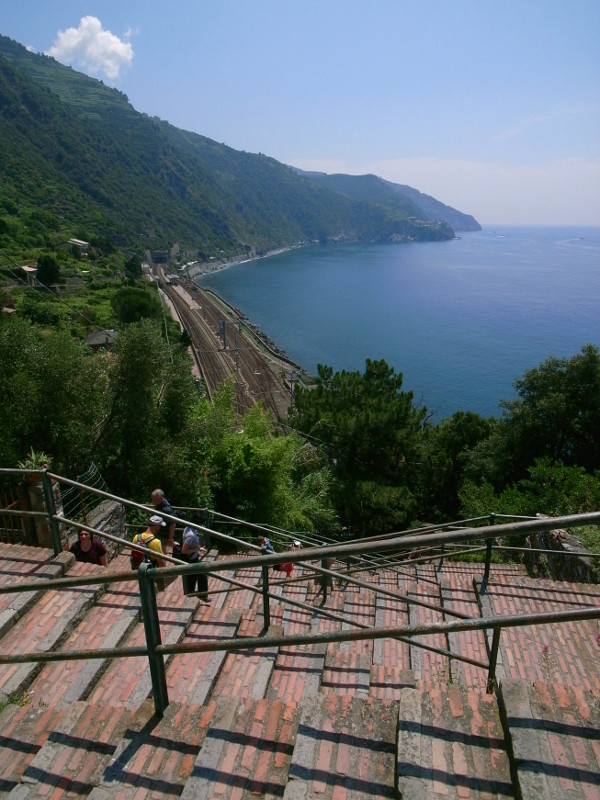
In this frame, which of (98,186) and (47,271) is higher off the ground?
(98,186)

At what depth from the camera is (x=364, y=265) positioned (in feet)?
484

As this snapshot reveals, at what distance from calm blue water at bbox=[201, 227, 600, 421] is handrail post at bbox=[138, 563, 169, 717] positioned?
147ft

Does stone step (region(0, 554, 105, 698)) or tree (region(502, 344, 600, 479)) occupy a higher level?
stone step (region(0, 554, 105, 698))

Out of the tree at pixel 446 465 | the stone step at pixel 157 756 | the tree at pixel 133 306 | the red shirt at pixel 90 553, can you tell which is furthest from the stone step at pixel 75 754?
the tree at pixel 133 306

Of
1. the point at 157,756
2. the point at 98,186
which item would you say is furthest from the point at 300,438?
the point at 98,186

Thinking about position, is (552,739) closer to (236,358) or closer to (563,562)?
(563,562)

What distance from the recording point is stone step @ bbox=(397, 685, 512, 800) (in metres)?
2.12

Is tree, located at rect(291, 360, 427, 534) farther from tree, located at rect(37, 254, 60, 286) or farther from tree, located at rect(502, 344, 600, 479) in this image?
tree, located at rect(37, 254, 60, 286)

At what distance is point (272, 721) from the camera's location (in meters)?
2.68

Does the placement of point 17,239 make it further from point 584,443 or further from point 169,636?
point 169,636

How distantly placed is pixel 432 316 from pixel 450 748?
8470 centimetres

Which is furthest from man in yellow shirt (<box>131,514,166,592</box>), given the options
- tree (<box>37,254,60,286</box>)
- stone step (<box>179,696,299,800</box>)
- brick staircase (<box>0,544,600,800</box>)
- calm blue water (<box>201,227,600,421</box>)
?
tree (<box>37,254,60,286</box>)

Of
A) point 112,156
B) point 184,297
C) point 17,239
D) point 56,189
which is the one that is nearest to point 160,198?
point 112,156

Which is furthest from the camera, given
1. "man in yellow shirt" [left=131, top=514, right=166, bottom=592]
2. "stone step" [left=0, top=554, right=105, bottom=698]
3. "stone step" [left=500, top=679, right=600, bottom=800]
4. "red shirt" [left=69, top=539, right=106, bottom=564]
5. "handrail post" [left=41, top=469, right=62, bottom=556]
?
"red shirt" [left=69, top=539, right=106, bottom=564]
